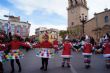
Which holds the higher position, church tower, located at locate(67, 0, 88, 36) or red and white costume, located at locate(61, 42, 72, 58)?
church tower, located at locate(67, 0, 88, 36)

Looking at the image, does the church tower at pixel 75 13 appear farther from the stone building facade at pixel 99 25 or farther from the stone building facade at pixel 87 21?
the stone building facade at pixel 99 25

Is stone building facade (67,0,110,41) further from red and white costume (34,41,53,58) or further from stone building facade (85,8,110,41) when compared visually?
red and white costume (34,41,53,58)

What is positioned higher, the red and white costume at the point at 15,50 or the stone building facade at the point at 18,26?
the stone building facade at the point at 18,26

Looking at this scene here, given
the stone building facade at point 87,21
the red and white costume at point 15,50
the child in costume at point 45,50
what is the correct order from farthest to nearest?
1. the stone building facade at point 87,21
2. the child in costume at point 45,50
3. the red and white costume at point 15,50

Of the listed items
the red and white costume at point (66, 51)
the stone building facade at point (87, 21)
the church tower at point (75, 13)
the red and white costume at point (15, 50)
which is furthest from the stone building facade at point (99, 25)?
the red and white costume at point (15, 50)

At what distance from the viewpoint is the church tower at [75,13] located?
80.8 metres

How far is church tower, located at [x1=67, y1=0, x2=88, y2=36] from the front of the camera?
80750 millimetres

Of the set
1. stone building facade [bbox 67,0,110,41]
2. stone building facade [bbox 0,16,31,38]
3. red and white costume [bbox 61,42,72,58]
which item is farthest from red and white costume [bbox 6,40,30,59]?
stone building facade [bbox 0,16,31,38]

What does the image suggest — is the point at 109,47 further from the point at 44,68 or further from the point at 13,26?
the point at 13,26

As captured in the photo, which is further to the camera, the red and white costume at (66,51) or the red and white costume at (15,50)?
the red and white costume at (66,51)

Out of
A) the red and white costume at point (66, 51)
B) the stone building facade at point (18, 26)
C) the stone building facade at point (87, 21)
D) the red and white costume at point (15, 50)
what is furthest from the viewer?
the stone building facade at point (18, 26)

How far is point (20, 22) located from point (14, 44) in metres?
82.5

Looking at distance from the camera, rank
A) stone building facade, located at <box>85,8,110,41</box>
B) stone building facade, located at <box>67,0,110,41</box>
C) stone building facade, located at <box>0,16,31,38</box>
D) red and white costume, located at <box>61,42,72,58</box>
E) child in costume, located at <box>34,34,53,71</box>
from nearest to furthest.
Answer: child in costume, located at <box>34,34,53,71</box>, red and white costume, located at <box>61,42,72,58</box>, stone building facade, located at <box>85,8,110,41</box>, stone building facade, located at <box>67,0,110,41</box>, stone building facade, located at <box>0,16,31,38</box>

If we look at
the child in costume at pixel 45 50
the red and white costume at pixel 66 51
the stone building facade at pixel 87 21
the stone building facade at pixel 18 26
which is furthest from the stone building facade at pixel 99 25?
the child in costume at pixel 45 50
